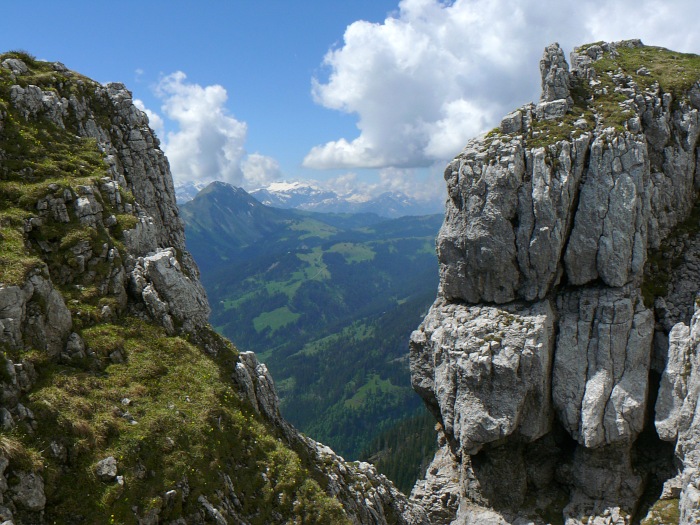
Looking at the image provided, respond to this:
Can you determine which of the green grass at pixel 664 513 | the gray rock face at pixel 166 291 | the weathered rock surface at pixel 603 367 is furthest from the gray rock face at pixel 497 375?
the gray rock face at pixel 166 291

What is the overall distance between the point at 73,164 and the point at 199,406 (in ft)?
73.7

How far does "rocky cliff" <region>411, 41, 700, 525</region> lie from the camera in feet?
147

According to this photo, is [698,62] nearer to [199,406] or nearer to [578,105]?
[578,105]

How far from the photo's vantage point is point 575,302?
159 feet

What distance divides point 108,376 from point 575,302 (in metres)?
46.5

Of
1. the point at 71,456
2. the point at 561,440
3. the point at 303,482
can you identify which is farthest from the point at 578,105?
the point at 71,456

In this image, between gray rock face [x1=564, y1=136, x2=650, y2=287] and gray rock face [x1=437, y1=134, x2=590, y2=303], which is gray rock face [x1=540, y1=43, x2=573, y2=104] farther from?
gray rock face [x1=564, y1=136, x2=650, y2=287]

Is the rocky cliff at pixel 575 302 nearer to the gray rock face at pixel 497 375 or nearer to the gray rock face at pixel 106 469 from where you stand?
the gray rock face at pixel 497 375

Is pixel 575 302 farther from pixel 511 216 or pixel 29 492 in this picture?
pixel 29 492

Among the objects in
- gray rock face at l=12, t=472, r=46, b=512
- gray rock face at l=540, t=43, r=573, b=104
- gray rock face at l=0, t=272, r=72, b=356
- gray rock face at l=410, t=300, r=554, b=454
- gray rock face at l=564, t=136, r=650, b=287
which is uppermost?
gray rock face at l=540, t=43, r=573, b=104

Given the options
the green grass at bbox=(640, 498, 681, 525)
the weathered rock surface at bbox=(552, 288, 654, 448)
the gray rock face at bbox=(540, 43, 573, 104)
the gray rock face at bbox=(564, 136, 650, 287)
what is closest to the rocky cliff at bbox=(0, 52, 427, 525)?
the weathered rock surface at bbox=(552, 288, 654, 448)

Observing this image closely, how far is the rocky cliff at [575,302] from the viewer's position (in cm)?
4469

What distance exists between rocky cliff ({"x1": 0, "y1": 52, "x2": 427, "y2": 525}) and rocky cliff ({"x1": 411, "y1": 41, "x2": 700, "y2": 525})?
54.0 ft

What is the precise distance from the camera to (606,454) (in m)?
45.5
